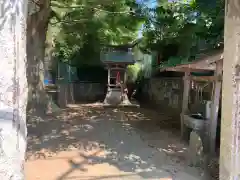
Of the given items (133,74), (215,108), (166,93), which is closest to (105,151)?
(215,108)

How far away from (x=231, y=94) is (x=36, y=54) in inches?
274

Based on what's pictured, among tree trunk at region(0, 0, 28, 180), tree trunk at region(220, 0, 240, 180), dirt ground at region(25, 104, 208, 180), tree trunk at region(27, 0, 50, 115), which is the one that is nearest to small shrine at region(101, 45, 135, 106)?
dirt ground at region(25, 104, 208, 180)

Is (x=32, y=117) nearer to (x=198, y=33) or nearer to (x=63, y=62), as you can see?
(x=198, y=33)

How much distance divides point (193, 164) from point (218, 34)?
2845 millimetres

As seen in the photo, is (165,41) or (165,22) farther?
Result: (165,41)

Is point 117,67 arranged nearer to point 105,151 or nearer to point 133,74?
point 133,74

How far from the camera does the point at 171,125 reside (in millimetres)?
8453

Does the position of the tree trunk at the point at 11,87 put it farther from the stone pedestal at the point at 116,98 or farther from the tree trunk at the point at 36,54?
the stone pedestal at the point at 116,98

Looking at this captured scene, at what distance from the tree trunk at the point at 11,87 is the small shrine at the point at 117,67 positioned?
12040 mm

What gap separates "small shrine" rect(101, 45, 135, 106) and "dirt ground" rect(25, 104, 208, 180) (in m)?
4.90

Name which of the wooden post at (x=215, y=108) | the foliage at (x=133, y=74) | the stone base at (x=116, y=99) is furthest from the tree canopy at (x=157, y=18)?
the foliage at (x=133, y=74)

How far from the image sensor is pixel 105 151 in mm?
5625

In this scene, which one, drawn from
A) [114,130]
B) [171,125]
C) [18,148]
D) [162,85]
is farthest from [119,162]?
[162,85]

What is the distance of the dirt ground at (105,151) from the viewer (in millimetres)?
4328
